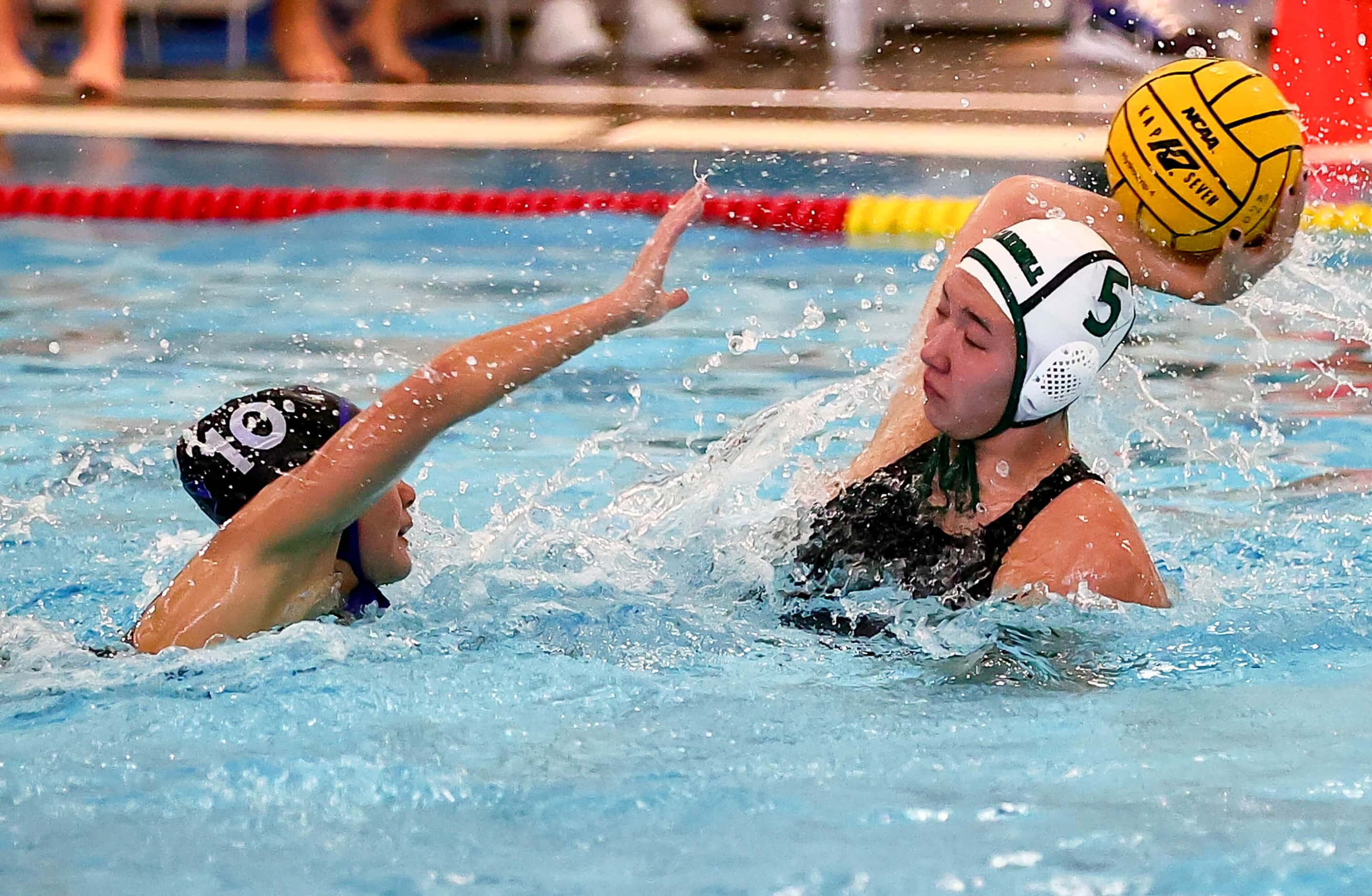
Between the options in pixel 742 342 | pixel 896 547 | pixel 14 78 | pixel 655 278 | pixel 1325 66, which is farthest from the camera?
pixel 14 78

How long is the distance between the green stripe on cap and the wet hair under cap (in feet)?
3.10

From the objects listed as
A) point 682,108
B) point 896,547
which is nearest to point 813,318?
point 896,547

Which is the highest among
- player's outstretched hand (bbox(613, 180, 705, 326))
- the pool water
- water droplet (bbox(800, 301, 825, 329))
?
player's outstretched hand (bbox(613, 180, 705, 326))

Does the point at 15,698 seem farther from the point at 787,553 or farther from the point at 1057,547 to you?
the point at 1057,547

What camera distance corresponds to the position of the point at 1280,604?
3.08 metres

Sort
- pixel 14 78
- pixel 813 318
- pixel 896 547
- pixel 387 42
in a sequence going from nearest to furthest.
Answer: pixel 896 547 → pixel 813 318 → pixel 14 78 → pixel 387 42

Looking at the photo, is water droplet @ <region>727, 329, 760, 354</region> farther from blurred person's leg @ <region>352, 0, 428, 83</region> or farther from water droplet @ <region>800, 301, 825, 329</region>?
blurred person's leg @ <region>352, 0, 428, 83</region>

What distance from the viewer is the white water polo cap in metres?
2.52

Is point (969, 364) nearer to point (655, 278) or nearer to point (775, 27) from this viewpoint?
point (655, 278)

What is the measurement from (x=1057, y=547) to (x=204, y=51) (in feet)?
27.4

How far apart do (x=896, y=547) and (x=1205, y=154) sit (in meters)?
0.73

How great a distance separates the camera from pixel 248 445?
2523 mm

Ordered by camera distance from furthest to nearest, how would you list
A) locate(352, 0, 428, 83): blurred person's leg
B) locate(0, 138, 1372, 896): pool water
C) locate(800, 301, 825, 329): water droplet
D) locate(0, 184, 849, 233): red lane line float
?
locate(352, 0, 428, 83): blurred person's leg → locate(0, 184, 849, 233): red lane line float → locate(800, 301, 825, 329): water droplet → locate(0, 138, 1372, 896): pool water

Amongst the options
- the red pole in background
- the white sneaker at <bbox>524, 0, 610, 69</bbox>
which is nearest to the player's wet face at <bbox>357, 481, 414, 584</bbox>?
the red pole in background
